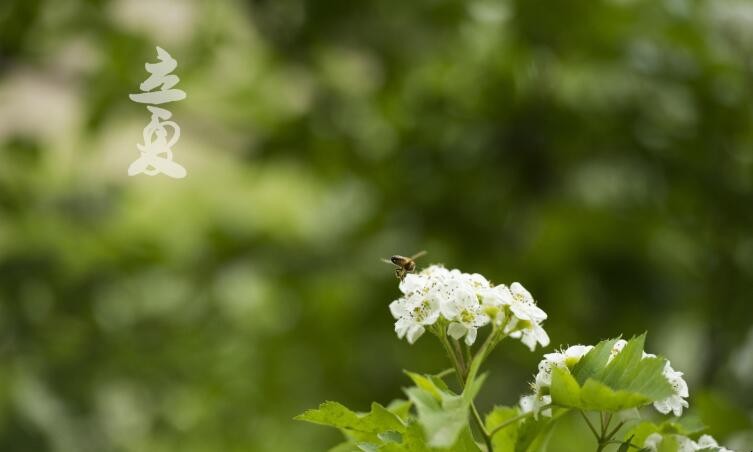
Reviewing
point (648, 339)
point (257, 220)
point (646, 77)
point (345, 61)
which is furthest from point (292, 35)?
point (648, 339)

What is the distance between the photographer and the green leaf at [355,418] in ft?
1.89

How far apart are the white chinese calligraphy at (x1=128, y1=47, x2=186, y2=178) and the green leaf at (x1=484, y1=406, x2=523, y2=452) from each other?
0.99 metres

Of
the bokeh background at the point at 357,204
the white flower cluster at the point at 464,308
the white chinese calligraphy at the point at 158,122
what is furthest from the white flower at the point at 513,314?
the bokeh background at the point at 357,204

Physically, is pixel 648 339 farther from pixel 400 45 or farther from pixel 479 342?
pixel 400 45

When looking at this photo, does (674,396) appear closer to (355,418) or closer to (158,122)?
(355,418)

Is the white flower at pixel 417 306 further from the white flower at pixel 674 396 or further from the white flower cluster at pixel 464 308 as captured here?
the white flower at pixel 674 396

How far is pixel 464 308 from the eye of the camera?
58 centimetres

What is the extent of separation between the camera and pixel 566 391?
1.74 feet

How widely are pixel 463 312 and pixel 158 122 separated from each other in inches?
50.1

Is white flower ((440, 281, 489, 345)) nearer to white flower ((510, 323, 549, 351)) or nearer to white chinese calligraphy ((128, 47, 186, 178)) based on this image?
white flower ((510, 323, 549, 351))

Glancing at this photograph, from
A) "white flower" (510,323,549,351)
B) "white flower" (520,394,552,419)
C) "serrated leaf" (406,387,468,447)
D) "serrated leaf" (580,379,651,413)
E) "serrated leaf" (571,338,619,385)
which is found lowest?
"serrated leaf" (406,387,468,447)

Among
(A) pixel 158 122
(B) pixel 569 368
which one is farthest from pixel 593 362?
(A) pixel 158 122

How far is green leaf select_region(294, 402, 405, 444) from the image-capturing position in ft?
1.89

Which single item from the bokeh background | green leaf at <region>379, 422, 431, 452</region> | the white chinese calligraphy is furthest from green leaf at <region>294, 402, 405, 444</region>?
the bokeh background
